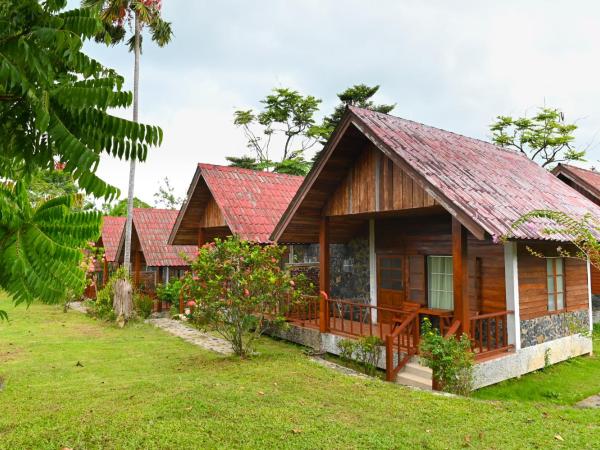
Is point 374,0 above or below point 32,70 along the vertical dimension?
above

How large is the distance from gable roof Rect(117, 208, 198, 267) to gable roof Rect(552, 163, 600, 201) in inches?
636

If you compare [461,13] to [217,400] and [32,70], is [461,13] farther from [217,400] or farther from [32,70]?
[32,70]

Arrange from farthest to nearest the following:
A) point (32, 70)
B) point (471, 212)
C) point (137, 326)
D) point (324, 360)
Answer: point (137, 326)
point (324, 360)
point (471, 212)
point (32, 70)

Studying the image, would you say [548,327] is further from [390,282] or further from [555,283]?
[390,282]

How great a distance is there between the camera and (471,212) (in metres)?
7.42

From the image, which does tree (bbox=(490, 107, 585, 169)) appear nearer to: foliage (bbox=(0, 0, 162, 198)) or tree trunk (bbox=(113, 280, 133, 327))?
tree trunk (bbox=(113, 280, 133, 327))

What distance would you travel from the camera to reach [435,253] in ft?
36.7

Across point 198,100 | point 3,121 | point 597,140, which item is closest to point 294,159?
point 198,100

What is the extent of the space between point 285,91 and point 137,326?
24.3 meters

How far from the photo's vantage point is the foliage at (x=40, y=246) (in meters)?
1.98

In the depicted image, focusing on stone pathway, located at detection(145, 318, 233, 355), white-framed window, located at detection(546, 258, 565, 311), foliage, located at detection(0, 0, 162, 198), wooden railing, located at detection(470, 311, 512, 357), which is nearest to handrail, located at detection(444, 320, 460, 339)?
wooden railing, located at detection(470, 311, 512, 357)

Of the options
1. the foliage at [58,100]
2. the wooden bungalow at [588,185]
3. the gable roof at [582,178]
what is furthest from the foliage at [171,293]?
the gable roof at [582,178]

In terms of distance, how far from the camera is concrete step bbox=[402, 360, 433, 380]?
8.39 meters

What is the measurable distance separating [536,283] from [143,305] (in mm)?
14357
